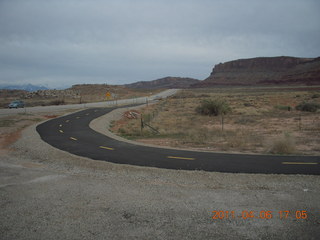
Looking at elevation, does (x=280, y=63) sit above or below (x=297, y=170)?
above

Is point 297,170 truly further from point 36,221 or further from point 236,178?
point 36,221

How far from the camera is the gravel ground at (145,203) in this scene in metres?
5.00

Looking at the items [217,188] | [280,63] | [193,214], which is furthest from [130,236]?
[280,63]

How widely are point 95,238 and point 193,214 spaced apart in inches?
90.4

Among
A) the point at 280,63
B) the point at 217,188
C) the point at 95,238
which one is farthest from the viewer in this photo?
the point at 280,63

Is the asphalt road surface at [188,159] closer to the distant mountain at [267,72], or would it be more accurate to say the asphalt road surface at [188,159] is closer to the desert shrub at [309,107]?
the desert shrub at [309,107]

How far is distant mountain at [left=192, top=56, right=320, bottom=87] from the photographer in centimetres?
13088

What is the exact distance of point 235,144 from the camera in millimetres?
13836

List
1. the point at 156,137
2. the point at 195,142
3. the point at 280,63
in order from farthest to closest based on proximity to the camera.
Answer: the point at 280,63, the point at 156,137, the point at 195,142

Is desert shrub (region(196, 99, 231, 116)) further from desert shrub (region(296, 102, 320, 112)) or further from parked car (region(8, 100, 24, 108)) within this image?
parked car (region(8, 100, 24, 108))
